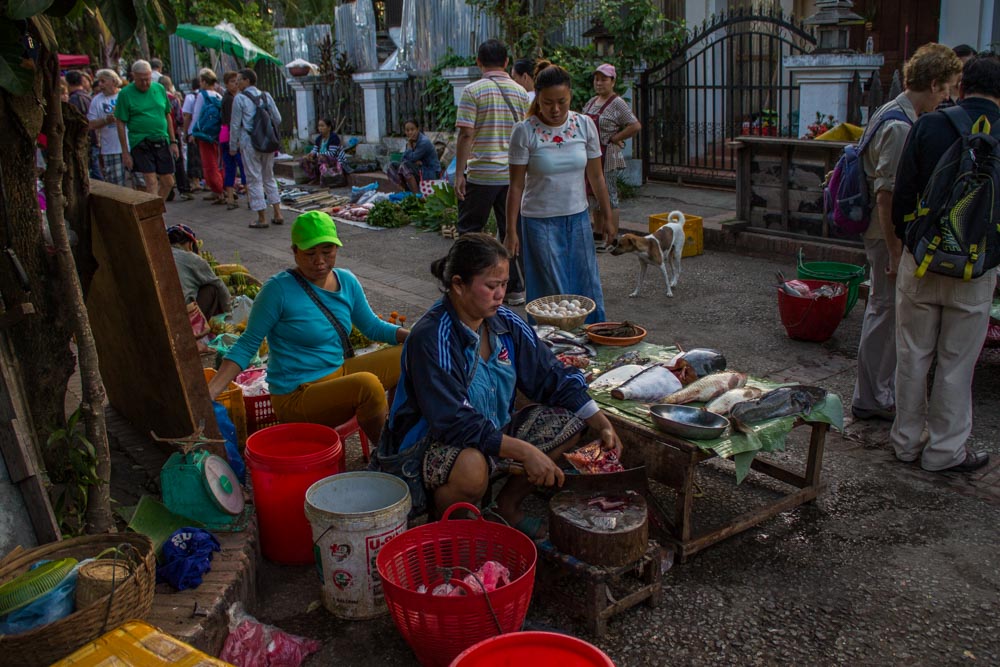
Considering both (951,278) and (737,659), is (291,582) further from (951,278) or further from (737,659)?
(951,278)

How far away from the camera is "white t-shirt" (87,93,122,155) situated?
11766 mm

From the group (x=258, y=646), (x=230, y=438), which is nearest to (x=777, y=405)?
(x=258, y=646)

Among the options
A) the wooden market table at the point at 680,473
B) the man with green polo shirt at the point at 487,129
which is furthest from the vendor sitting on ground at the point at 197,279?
the wooden market table at the point at 680,473

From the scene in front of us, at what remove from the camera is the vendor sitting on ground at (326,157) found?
1533 cm

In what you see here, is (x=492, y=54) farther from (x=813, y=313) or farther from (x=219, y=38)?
(x=219, y=38)

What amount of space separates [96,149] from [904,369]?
443 inches

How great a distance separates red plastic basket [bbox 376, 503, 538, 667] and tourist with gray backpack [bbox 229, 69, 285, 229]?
8684 mm

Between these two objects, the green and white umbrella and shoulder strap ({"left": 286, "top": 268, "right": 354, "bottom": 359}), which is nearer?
shoulder strap ({"left": 286, "top": 268, "right": 354, "bottom": 359})

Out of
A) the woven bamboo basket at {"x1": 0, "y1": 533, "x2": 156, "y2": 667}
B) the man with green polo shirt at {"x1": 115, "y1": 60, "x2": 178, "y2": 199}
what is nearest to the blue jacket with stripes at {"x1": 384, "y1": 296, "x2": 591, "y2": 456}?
the woven bamboo basket at {"x1": 0, "y1": 533, "x2": 156, "y2": 667}

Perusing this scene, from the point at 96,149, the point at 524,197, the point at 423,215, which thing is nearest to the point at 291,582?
the point at 524,197

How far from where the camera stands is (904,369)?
A: 4660 millimetres

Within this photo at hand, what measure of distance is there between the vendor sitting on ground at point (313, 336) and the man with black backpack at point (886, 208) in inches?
105

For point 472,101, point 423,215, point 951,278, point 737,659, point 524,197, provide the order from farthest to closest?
point 423,215 → point 472,101 → point 524,197 → point 951,278 → point 737,659

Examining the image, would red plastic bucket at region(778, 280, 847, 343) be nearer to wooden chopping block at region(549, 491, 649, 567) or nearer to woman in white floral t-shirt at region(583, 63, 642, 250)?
woman in white floral t-shirt at region(583, 63, 642, 250)
